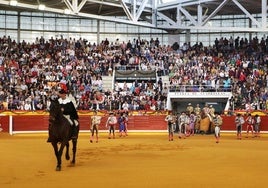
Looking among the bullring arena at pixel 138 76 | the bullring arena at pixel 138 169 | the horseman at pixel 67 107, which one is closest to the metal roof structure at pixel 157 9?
the bullring arena at pixel 138 76

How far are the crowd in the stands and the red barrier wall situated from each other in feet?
2.92

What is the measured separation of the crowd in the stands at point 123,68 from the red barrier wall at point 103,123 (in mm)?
890

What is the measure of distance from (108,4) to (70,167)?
29.9 m

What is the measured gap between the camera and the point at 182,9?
4225 cm

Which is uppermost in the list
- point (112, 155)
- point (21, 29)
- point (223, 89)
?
point (21, 29)

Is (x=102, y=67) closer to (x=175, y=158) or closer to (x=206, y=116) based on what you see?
(x=206, y=116)

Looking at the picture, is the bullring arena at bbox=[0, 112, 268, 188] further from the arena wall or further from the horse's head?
the arena wall

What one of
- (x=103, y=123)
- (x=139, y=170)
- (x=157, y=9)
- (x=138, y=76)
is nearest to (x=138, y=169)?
(x=139, y=170)

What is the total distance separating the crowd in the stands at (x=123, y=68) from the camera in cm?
3481

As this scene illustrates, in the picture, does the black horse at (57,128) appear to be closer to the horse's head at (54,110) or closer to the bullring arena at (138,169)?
the horse's head at (54,110)

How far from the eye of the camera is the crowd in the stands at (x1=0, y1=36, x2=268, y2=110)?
34.8 meters

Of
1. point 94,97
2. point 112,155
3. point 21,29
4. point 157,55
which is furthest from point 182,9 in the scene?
point 112,155

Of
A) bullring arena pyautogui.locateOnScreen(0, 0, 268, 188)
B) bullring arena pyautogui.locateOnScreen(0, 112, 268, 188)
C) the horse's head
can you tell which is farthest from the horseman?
bullring arena pyautogui.locateOnScreen(0, 0, 268, 188)

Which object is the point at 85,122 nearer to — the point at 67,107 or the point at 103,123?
the point at 103,123
